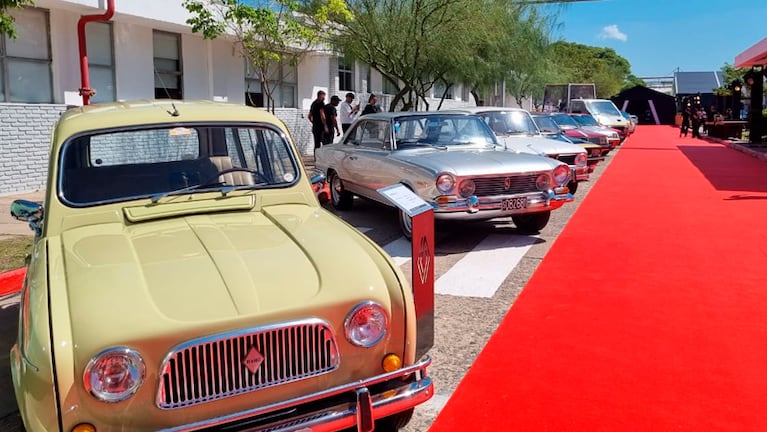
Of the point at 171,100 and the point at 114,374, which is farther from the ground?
the point at 171,100

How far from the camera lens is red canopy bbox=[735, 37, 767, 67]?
72.8ft

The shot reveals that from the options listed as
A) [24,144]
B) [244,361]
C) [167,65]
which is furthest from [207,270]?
[167,65]

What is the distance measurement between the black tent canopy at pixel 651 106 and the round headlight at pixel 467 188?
6091 cm

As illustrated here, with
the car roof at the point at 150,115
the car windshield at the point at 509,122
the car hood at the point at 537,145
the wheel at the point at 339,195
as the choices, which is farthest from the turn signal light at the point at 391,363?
the car windshield at the point at 509,122

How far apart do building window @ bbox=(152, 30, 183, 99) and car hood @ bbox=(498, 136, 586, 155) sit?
8057mm

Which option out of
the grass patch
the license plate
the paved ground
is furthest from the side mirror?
the license plate

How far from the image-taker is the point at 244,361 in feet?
8.71

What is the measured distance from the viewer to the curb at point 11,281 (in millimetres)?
5938

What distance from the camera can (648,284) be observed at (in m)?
6.10

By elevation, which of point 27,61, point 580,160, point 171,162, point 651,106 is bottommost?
point 580,160

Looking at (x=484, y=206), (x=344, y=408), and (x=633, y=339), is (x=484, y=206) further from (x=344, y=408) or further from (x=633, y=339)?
(x=344, y=408)

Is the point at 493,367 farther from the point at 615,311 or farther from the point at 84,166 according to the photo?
the point at 84,166

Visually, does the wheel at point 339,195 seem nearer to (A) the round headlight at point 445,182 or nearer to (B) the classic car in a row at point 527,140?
(B) the classic car in a row at point 527,140

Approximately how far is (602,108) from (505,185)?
2039 centimetres
